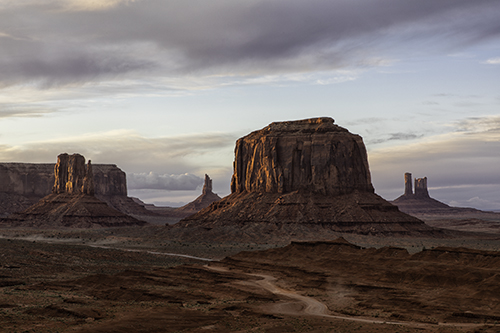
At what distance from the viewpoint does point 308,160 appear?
5271 inches

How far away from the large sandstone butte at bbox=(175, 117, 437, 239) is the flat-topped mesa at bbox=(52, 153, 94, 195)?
181 feet

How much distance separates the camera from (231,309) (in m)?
44.0

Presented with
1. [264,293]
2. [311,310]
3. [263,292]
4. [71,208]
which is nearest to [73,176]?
[71,208]

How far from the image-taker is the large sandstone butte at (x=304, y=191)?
122 meters

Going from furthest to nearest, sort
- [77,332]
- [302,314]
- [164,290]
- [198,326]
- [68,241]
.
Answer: [68,241], [164,290], [302,314], [198,326], [77,332]

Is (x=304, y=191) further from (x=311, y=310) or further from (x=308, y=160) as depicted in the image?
(x=311, y=310)

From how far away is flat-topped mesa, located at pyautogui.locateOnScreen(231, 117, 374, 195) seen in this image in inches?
5177

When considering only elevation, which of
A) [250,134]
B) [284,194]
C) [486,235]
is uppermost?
[250,134]

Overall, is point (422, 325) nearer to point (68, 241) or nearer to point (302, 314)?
point (302, 314)

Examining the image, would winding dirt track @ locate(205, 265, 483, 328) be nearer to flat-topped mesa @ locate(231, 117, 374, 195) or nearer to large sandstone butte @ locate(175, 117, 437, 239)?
large sandstone butte @ locate(175, 117, 437, 239)

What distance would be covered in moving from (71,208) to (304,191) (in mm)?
75681

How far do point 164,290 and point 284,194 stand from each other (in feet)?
270

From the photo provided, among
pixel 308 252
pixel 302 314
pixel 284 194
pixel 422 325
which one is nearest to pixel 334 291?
pixel 302 314

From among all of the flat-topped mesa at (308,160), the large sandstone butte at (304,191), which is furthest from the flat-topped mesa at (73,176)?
the flat-topped mesa at (308,160)
